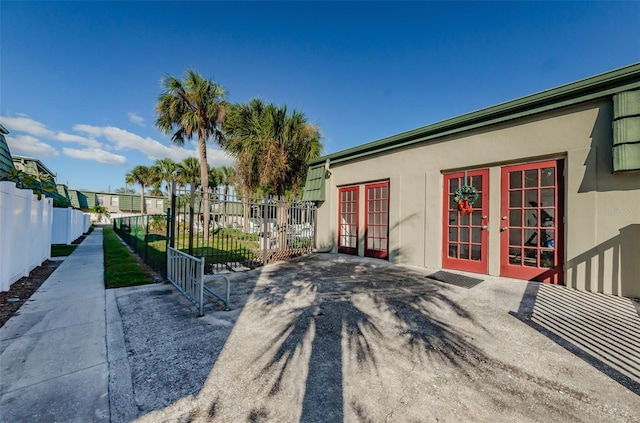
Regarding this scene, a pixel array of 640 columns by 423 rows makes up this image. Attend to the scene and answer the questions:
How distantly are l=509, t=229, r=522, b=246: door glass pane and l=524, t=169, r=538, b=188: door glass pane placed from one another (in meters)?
0.94

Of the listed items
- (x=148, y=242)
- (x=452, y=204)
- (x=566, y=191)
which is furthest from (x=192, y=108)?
(x=566, y=191)

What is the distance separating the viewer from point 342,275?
566 cm

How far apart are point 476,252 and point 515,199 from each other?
4.48 feet

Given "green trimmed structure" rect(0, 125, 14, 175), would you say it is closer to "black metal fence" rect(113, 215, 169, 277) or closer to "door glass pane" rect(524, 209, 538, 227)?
"black metal fence" rect(113, 215, 169, 277)

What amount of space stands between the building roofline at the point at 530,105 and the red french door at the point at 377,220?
1.26 m

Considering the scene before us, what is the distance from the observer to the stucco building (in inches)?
160

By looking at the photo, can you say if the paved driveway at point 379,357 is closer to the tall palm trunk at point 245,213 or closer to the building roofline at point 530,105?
the tall palm trunk at point 245,213

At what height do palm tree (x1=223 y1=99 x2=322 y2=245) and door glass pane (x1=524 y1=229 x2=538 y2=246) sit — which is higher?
palm tree (x1=223 y1=99 x2=322 y2=245)

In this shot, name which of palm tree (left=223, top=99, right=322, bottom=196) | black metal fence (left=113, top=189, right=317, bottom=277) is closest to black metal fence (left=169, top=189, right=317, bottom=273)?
black metal fence (left=113, top=189, right=317, bottom=277)

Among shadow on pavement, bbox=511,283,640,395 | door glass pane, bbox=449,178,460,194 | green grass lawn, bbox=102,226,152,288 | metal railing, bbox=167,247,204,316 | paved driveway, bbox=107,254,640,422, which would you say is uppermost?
door glass pane, bbox=449,178,460,194

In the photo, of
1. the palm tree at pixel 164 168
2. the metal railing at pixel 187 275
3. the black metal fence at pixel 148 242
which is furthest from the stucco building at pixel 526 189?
the palm tree at pixel 164 168

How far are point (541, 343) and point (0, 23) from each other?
36.7ft

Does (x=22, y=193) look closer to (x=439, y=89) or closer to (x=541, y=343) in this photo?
(x=541, y=343)

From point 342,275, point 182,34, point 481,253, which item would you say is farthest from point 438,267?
point 182,34
